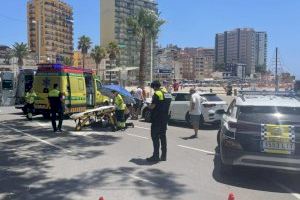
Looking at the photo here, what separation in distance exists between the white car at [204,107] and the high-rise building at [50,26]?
118 m

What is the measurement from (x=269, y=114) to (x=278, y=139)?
1.96 ft

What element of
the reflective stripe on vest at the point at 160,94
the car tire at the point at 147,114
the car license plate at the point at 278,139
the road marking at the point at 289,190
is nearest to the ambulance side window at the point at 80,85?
the car tire at the point at 147,114

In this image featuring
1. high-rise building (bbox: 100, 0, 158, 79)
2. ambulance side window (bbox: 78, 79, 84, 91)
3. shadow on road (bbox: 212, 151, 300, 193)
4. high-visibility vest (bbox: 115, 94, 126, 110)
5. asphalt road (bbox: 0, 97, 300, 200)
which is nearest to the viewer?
asphalt road (bbox: 0, 97, 300, 200)

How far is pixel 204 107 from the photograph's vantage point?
17125 millimetres

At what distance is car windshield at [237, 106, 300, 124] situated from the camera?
8008 mm

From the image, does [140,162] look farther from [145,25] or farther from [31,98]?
[145,25]

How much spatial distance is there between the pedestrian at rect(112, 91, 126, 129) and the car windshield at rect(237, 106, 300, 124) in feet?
25.5

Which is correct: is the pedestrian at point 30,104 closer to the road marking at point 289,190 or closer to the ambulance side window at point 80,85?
the ambulance side window at point 80,85

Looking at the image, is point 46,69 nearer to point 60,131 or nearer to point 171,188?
point 60,131

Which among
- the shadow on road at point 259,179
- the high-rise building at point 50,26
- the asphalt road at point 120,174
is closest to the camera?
the asphalt road at point 120,174

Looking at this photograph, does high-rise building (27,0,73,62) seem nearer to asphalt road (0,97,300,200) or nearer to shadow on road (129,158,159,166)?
asphalt road (0,97,300,200)

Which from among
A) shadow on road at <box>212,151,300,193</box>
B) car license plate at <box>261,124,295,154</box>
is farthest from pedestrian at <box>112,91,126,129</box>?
car license plate at <box>261,124,295,154</box>

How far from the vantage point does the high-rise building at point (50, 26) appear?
452ft

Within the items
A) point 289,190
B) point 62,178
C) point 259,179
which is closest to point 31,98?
point 62,178
